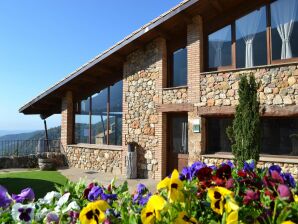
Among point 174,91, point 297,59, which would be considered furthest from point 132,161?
point 297,59

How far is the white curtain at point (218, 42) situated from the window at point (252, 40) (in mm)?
423

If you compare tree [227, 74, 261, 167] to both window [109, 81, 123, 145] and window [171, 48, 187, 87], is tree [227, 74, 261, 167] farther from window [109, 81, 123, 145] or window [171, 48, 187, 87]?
window [109, 81, 123, 145]

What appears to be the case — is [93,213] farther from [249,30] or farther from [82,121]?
[82,121]

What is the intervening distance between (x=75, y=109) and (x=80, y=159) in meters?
2.31

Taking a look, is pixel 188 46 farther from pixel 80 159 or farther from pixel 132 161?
pixel 80 159

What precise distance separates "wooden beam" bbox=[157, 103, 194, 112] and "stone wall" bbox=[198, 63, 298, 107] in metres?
0.38

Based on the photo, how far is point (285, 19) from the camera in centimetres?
912

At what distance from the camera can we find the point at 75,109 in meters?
14.5

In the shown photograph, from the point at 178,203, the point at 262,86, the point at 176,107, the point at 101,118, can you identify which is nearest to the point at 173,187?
the point at 178,203

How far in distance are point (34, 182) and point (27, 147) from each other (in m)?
6.77

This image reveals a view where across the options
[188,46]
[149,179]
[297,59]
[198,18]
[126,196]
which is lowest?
[149,179]

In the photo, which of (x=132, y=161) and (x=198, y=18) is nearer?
(x=198, y=18)

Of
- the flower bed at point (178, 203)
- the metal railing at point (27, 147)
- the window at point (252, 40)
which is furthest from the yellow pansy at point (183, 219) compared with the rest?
the metal railing at point (27, 147)

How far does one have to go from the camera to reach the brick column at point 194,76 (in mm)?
9905
